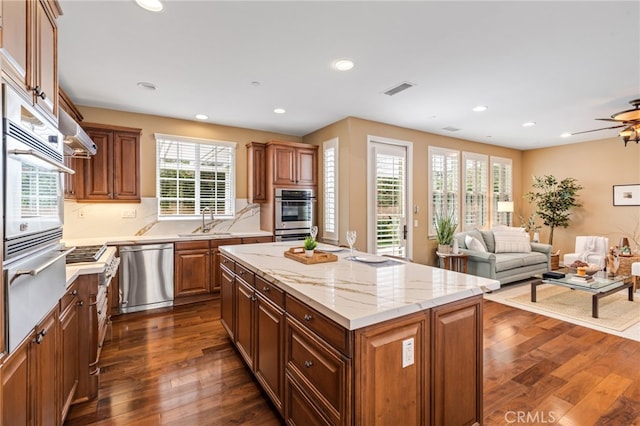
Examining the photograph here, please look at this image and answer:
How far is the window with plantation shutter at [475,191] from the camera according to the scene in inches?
246

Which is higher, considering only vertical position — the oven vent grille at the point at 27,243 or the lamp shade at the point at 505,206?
the lamp shade at the point at 505,206

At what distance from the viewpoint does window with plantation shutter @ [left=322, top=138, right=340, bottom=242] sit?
486cm

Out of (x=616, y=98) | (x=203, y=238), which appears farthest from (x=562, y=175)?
(x=203, y=238)

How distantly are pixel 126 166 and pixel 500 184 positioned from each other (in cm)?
732

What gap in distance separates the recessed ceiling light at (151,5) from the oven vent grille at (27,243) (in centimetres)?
158

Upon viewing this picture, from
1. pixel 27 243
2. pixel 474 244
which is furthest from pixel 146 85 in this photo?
pixel 474 244

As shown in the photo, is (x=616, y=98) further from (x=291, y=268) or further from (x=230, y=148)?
(x=230, y=148)

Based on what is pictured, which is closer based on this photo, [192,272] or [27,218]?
[27,218]

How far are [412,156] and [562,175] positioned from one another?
4051mm

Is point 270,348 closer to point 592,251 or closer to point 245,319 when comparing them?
point 245,319

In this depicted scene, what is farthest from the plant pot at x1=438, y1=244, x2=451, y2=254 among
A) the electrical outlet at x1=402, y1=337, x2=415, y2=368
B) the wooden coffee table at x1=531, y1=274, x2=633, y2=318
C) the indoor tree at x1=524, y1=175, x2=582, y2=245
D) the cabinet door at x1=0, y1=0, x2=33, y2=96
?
the cabinet door at x1=0, y1=0, x2=33, y2=96

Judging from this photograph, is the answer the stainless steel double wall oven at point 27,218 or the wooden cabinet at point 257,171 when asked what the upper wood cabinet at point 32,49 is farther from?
the wooden cabinet at point 257,171

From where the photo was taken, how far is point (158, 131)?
4562 mm

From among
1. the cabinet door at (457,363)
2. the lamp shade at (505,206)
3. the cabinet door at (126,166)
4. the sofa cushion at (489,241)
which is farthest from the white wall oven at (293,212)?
the lamp shade at (505,206)
